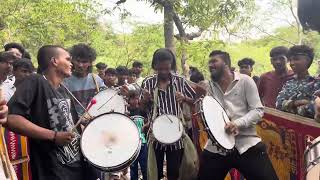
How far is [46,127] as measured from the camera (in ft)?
11.4

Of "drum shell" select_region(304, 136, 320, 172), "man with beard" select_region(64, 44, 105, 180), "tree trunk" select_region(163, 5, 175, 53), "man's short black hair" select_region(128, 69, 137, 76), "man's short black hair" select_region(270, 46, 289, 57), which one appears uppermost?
"tree trunk" select_region(163, 5, 175, 53)

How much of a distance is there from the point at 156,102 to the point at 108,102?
595 millimetres

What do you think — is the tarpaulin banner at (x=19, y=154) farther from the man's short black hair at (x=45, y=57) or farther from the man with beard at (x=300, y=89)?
the man with beard at (x=300, y=89)

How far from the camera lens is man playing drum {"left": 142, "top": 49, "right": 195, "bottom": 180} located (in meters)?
5.34

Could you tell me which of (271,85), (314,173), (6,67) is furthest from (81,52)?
(314,173)

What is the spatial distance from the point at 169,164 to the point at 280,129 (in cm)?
136

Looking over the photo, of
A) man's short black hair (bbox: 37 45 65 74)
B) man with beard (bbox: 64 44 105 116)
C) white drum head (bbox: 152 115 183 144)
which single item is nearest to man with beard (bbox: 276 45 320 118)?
white drum head (bbox: 152 115 183 144)

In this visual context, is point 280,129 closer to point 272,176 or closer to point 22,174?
point 272,176

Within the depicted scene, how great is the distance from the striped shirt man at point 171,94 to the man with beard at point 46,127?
1.81m

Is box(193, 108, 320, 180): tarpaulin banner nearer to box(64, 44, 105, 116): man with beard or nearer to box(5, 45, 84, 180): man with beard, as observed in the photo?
box(64, 44, 105, 116): man with beard

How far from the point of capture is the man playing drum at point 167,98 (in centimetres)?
534

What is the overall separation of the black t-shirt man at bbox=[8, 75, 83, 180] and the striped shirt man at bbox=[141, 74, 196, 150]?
193cm

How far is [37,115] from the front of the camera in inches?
136

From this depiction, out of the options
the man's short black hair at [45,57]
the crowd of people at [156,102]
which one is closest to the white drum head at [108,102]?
the crowd of people at [156,102]
